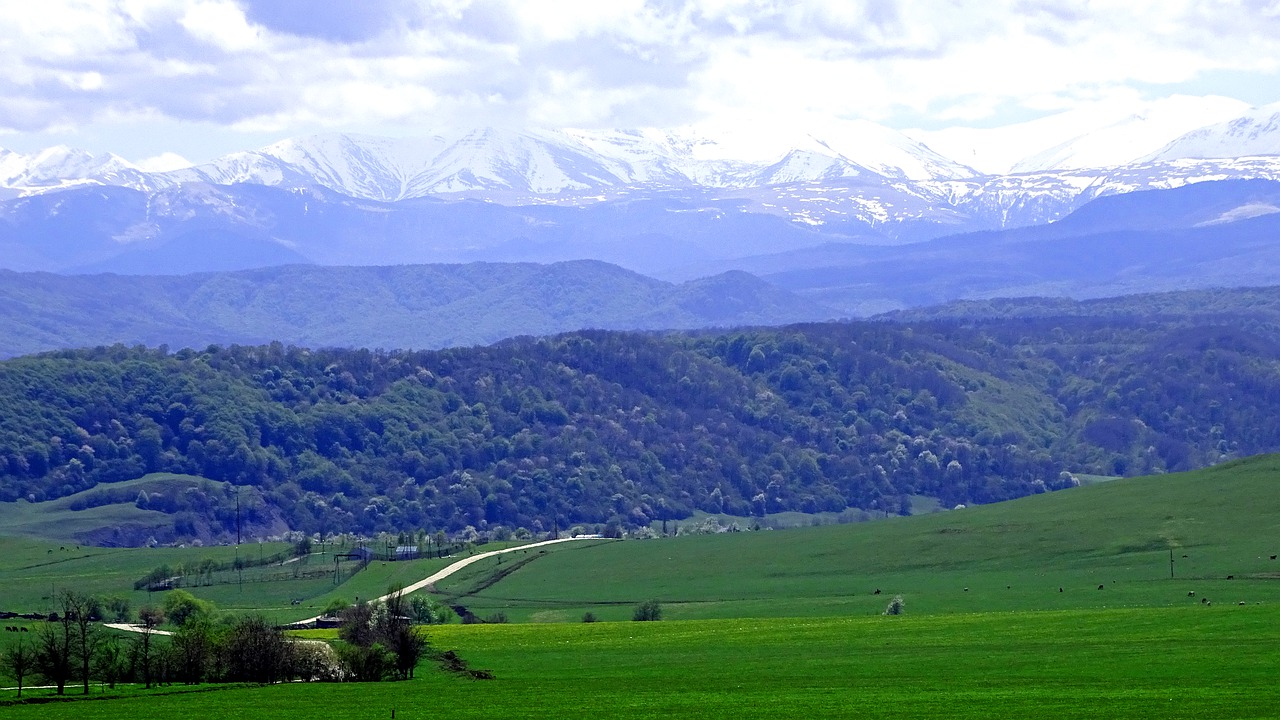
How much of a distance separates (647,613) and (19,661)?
200ft

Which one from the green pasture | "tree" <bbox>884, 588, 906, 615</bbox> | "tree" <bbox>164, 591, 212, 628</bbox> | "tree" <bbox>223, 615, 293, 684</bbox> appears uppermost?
"tree" <bbox>164, 591, 212, 628</bbox>

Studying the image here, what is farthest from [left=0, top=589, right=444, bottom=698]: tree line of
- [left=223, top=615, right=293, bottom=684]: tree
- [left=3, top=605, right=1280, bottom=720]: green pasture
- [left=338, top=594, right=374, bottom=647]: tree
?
[left=3, top=605, right=1280, bottom=720]: green pasture

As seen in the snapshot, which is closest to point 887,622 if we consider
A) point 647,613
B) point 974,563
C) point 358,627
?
point 358,627

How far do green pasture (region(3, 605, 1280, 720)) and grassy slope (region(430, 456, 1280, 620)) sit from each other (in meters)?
23.2

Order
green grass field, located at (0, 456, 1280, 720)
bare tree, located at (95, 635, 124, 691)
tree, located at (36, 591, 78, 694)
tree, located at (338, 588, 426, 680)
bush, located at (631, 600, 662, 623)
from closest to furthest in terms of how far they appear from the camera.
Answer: green grass field, located at (0, 456, 1280, 720) → tree, located at (36, 591, 78, 694) → bare tree, located at (95, 635, 124, 691) → tree, located at (338, 588, 426, 680) → bush, located at (631, 600, 662, 623)

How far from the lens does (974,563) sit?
531ft

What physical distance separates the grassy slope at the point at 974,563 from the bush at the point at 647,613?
155 cm

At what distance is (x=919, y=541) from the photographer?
17712 centimetres

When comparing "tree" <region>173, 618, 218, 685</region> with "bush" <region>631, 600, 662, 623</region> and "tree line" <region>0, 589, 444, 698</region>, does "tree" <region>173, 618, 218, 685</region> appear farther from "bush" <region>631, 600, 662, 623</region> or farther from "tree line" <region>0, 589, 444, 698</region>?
"bush" <region>631, 600, 662, 623</region>

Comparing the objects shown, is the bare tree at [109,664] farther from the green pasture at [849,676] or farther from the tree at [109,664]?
the green pasture at [849,676]

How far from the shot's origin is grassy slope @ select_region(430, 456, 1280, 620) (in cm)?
13350

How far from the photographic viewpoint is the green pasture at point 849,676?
71562 millimetres

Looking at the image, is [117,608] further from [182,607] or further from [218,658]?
[218,658]

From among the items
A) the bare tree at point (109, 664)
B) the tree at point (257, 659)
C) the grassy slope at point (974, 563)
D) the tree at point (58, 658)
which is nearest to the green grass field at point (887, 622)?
the grassy slope at point (974, 563)
